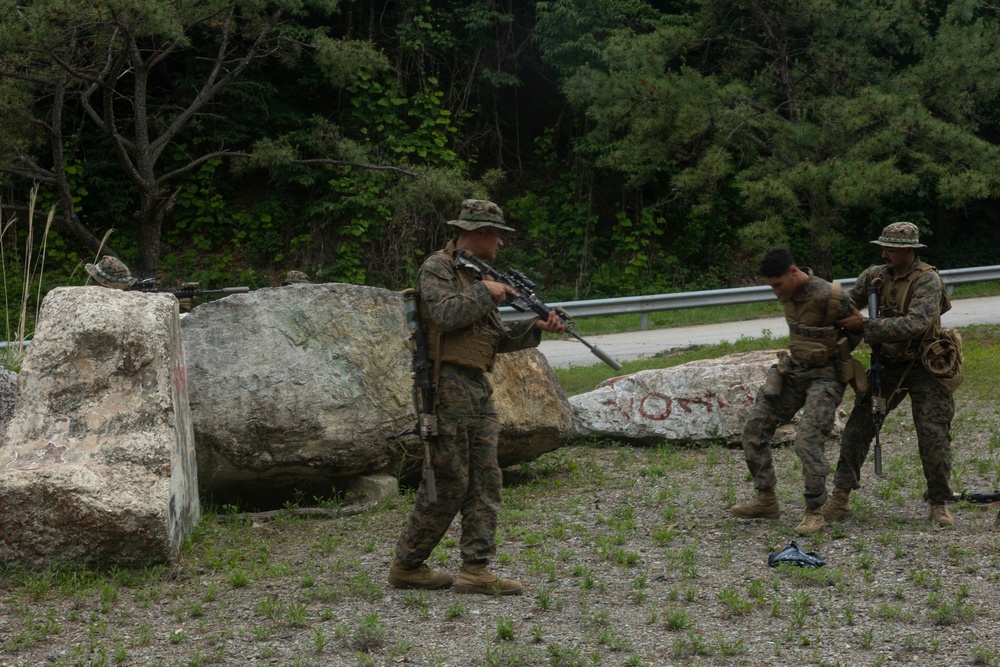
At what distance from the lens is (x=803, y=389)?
24.7 feet

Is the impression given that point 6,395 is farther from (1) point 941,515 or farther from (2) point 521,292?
(1) point 941,515

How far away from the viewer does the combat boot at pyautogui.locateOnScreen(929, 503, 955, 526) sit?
733 cm

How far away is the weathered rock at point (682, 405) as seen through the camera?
32.6 ft

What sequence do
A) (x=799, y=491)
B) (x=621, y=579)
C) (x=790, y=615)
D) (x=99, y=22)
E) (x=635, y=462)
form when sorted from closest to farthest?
1. (x=790, y=615)
2. (x=621, y=579)
3. (x=799, y=491)
4. (x=635, y=462)
5. (x=99, y=22)

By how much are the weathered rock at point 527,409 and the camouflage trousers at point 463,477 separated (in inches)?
94.2

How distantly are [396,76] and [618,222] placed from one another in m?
5.48

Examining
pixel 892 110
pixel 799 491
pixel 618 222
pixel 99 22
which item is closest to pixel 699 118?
pixel 892 110

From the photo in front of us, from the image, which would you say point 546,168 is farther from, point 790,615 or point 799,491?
point 790,615

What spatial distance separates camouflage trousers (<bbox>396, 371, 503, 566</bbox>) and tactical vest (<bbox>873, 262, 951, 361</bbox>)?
2.96 meters

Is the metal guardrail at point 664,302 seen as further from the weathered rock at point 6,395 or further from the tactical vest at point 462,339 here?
the tactical vest at point 462,339

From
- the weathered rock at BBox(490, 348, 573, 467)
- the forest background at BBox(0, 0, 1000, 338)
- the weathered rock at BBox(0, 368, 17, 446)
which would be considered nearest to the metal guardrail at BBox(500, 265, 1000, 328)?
the forest background at BBox(0, 0, 1000, 338)

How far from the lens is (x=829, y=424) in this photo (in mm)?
7293

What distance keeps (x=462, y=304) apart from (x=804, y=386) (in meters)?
2.78

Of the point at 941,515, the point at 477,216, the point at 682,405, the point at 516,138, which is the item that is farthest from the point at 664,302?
the point at 477,216
